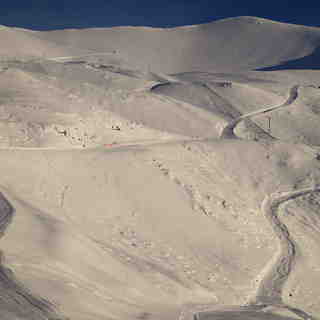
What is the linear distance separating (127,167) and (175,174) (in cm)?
186

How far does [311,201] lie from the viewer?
22078mm

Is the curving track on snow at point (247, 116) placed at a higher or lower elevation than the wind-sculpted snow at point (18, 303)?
higher

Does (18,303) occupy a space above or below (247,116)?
below

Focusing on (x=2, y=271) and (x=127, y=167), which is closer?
(x=2, y=271)

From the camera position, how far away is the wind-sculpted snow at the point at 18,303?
27.6 ft

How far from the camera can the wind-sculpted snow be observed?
27.6ft

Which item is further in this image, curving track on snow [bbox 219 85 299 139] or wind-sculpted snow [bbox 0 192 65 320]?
curving track on snow [bbox 219 85 299 139]

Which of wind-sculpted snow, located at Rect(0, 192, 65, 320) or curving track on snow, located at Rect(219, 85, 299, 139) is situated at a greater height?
curving track on snow, located at Rect(219, 85, 299, 139)

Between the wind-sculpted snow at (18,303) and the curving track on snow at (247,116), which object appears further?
the curving track on snow at (247,116)

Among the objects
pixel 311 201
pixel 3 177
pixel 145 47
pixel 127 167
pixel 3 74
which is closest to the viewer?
pixel 3 177

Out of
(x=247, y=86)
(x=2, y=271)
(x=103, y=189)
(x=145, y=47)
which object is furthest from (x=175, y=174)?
(x=145, y=47)

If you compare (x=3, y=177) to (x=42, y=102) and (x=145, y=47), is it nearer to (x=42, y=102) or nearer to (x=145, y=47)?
(x=42, y=102)

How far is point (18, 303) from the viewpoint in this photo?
8836mm

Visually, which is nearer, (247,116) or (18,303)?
(18,303)
